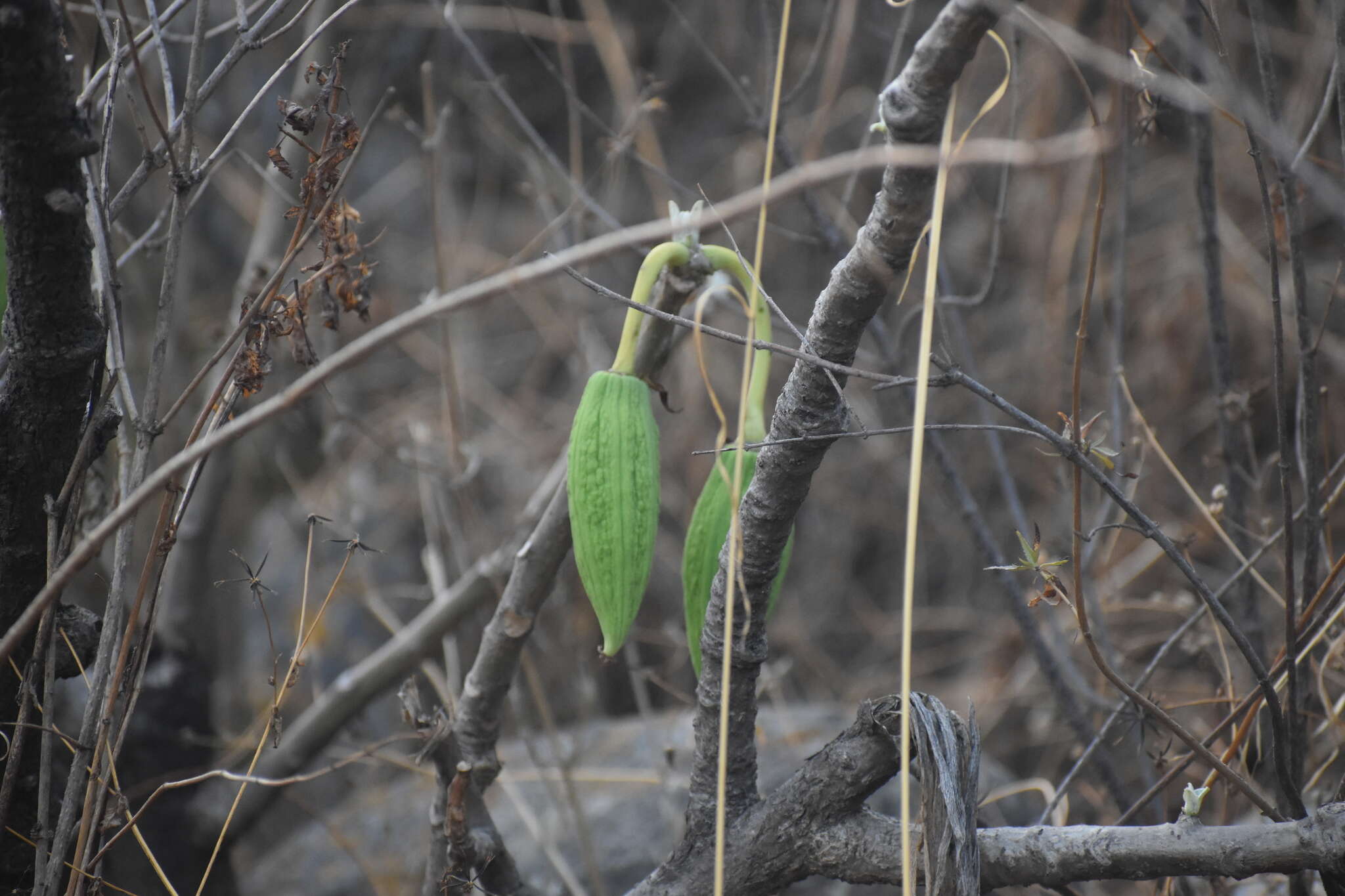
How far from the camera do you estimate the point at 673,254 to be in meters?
0.85

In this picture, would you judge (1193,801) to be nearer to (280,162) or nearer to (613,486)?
(613,486)

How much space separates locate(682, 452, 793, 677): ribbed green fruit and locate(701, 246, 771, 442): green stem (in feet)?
0.10

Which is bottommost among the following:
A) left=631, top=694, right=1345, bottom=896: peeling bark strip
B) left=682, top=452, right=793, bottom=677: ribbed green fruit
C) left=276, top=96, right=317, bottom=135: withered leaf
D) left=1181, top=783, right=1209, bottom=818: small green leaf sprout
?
left=631, top=694, right=1345, bottom=896: peeling bark strip

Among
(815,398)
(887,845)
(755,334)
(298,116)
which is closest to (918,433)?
(815,398)

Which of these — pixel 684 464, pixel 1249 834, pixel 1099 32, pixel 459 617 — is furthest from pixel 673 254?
pixel 1099 32

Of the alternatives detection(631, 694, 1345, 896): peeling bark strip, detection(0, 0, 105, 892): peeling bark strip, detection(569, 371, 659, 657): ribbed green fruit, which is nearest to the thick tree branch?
detection(631, 694, 1345, 896): peeling bark strip

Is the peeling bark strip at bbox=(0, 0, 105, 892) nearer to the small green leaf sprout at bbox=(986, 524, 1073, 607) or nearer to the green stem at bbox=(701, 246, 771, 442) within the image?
the green stem at bbox=(701, 246, 771, 442)

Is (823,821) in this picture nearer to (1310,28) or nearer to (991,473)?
(991,473)

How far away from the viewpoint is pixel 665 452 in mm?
2852

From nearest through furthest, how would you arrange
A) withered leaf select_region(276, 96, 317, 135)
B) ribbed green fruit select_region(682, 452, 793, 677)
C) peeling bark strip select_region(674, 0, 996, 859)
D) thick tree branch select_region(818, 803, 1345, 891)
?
peeling bark strip select_region(674, 0, 996, 859)
thick tree branch select_region(818, 803, 1345, 891)
withered leaf select_region(276, 96, 317, 135)
ribbed green fruit select_region(682, 452, 793, 677)

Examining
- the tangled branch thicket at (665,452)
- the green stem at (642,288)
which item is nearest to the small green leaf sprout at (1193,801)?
the tangled branch thicket at (665,452)

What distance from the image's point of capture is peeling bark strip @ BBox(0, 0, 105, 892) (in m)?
0.59

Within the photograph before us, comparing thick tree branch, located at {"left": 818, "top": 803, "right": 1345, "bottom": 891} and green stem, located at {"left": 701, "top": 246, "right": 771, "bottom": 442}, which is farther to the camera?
green stem, located at {"left": 701, "top": 246, "right": 771, "bottom": 442}

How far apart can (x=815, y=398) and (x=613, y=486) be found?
0.71 ft
